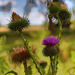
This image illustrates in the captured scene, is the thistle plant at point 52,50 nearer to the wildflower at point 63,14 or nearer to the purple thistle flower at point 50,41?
the purple thistle flower at point 50,41

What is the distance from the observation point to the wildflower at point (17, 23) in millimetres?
1074

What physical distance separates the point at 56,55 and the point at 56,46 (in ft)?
0.29

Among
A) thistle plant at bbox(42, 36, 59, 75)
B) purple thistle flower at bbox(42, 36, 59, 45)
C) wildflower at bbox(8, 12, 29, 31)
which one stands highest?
wildflower at bbox(8, 12, 29, 31)

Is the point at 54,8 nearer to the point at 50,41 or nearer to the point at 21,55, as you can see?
the point at 50,41

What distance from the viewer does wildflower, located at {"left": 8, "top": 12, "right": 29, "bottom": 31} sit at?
1074 mm

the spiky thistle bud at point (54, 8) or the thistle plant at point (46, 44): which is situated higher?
the spiky thistle bud at point (54, 8)

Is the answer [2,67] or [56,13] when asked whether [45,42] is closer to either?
[56,13]

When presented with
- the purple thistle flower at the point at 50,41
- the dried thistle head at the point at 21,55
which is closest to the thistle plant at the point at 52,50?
the purple thistle flower at the point at 50,41

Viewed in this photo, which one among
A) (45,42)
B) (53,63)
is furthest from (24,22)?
(53,63)

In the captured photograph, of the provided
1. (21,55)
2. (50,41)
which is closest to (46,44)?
(50,41)

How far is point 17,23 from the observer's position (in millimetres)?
1074

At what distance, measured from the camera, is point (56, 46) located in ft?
3.78

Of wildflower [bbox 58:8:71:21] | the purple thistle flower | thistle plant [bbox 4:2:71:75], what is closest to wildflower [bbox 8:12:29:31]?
thistle plant [bbox 4:2:71:75]

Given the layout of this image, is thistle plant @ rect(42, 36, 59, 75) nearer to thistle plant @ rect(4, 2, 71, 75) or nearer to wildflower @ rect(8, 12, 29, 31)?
thistle plant @ rect(4, 2, 71, 75)
